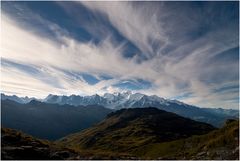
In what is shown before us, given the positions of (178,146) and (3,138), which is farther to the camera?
(178,146)

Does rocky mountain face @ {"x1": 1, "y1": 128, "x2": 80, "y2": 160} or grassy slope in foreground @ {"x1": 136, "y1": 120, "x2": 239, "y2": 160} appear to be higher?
grassy slope in foreground @ {"x1": 136, "y1": 120, "x2": 239, "y2": 160}

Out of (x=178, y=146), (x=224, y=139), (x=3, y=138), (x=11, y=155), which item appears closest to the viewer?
(x=11, y=155)

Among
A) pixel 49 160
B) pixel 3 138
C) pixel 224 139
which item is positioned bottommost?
pixel 49 160

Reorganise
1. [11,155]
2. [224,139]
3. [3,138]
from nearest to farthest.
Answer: [11,155] < [3,138] < [224,139]

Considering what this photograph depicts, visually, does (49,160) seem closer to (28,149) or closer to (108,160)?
(28,149)

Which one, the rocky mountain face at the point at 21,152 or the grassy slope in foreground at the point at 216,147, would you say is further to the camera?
the grassy slope in foreground at the point at 216,147

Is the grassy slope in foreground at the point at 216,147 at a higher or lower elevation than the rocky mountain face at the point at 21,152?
higher

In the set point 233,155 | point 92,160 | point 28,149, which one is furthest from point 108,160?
point 233,155

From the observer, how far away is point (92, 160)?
4656 centimetres

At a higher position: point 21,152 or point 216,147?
point 216,147

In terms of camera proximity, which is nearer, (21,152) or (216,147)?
(21,152)

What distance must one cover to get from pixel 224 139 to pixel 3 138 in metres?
60.8

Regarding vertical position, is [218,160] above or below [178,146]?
below

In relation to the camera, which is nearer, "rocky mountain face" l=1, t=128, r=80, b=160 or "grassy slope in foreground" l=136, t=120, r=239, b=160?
"rocky mountain face" l=1, t=128, r=80, b=160
